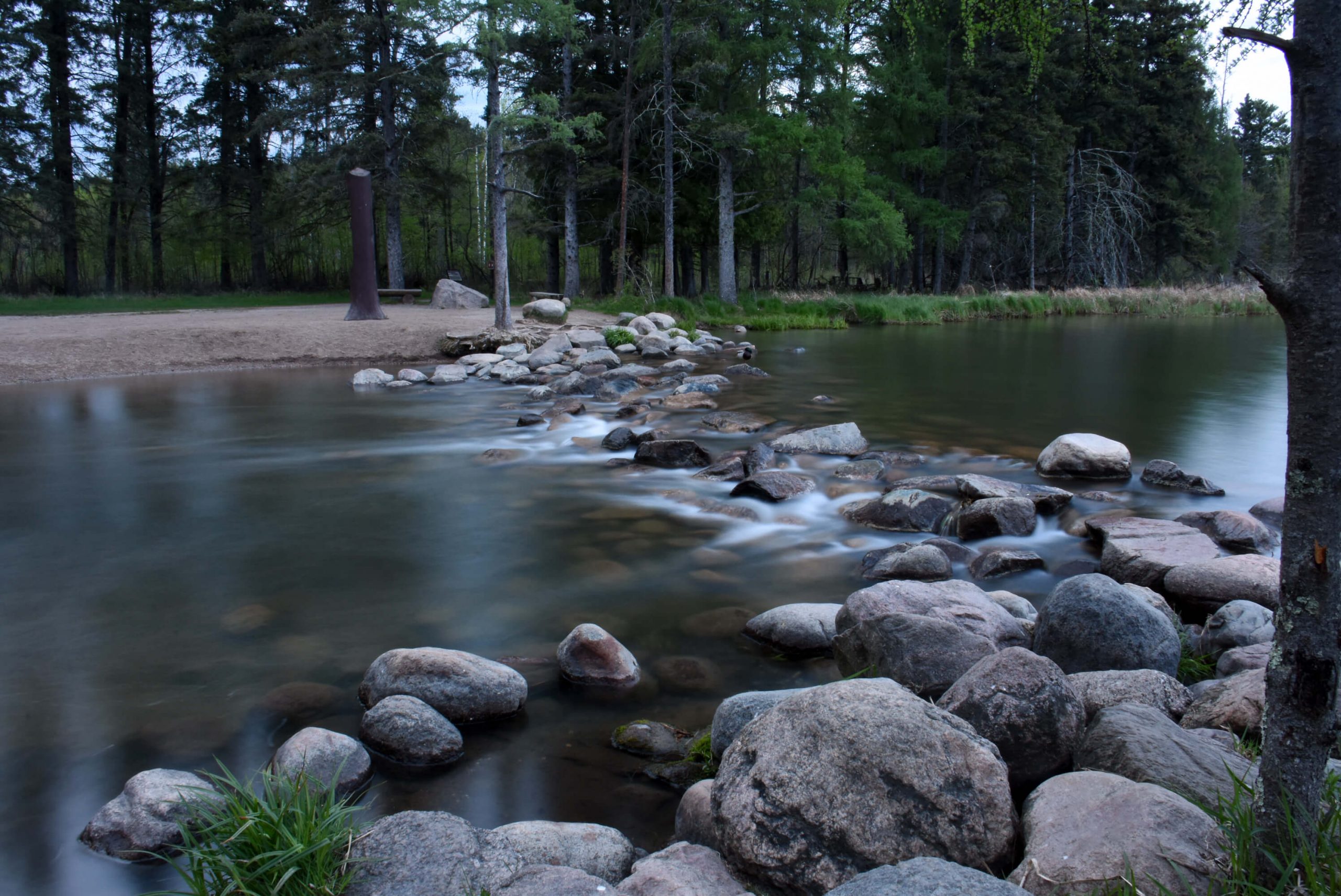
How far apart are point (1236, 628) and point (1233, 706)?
127 cm

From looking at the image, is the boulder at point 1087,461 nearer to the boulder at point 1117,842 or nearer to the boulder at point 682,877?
the boulder at point 1117,842

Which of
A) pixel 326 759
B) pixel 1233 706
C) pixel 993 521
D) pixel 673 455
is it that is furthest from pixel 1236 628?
pixel 673 455

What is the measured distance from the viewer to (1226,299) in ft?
112

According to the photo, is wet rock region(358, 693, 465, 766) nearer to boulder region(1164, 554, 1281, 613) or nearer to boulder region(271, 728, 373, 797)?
boulder region(271, 728, 373, 797)

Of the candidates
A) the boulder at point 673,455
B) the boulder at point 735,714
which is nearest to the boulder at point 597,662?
the boulder at point 735,714

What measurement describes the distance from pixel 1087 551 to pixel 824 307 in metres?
23.5

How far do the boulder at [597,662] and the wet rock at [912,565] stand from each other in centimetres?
202

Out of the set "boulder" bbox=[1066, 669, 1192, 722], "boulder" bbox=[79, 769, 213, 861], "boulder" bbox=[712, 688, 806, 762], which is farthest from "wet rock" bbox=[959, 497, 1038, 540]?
"boulder" bbox=[79, 769, 213, 861]

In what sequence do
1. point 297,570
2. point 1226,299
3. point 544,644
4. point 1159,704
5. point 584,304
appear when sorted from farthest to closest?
point 1226,299
point 584,304
point 297,570
point 544,644
point 1159,704

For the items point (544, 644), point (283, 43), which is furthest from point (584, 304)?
point (544, 644)

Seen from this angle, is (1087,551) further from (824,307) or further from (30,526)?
(824,307)

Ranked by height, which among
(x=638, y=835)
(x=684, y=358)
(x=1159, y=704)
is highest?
(x=684, y=358)

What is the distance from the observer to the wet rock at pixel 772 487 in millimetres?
7418

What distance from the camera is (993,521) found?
6410 millimetres
